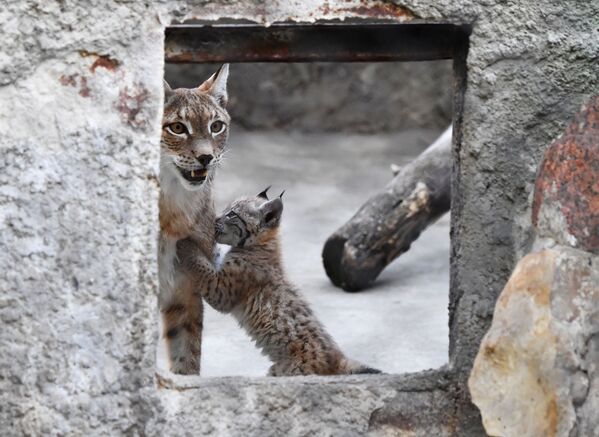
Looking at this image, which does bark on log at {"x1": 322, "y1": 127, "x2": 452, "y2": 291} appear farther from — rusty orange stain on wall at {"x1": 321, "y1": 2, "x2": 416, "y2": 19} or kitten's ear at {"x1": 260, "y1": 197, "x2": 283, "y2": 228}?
rusty orange stain on wall at {"x1": 321, "y1": 2, "x2": 416, "y2": 19}

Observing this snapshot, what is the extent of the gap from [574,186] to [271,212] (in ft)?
8.44

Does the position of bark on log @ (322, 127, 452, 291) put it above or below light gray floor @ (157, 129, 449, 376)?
above

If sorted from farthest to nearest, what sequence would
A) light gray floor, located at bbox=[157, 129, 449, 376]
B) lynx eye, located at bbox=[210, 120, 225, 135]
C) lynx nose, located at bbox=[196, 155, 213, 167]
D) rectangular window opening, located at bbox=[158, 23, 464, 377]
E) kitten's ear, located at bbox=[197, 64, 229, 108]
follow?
light gray floor, located at bbox=[157, 129, 449, 376] < kitten's ear, located at bbox=[197, 64, 229, 108] < lynx eye, located at bbox=[210, 120, 225, 135] < lynx nose, located at bbox=[196, 155, 213, 167] < rectangular window opening, located at bbox=[158, 23, 464, 377]

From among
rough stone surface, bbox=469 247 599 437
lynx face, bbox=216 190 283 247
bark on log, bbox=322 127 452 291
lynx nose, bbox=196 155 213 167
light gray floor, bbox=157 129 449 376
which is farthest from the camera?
bark on log, bbox=322 127 452 291

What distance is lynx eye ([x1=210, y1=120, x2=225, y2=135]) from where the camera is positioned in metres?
4.96

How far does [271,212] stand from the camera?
5383 mm

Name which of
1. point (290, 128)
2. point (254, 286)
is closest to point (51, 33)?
point (254, 286)

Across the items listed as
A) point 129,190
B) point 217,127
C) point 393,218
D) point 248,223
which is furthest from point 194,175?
point 393,218

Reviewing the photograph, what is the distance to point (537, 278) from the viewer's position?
9.39 ft

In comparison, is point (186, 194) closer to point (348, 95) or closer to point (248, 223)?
point (248, 223)

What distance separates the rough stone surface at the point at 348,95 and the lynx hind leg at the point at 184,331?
566 centimetres

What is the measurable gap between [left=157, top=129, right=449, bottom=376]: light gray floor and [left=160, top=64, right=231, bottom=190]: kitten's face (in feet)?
3.68

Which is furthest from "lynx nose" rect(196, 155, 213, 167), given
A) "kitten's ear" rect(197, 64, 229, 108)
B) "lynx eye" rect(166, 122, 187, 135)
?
"kitten's ear" rect(197, 64, 229, 108)

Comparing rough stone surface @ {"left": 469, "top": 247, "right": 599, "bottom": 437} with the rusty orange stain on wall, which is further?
the rusty orange stain on wall
